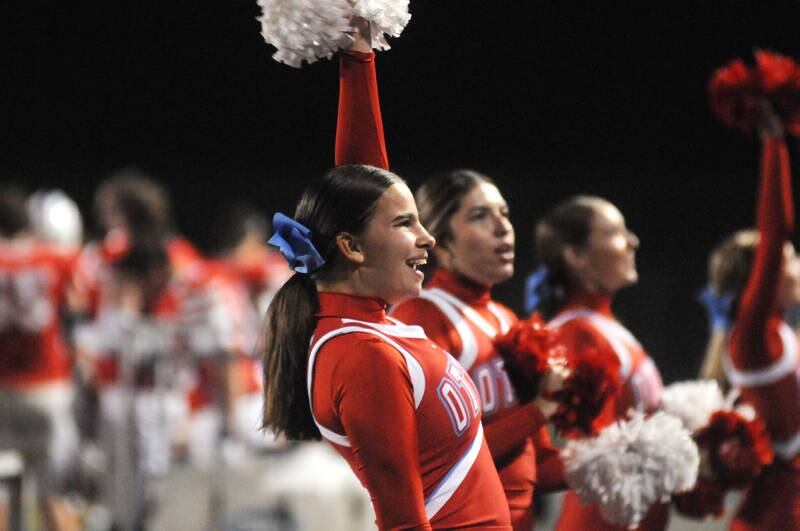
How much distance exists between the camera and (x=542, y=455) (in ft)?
10.1

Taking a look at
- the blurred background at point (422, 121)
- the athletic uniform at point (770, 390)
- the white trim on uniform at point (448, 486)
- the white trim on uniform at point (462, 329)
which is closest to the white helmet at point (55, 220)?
the blurred background at point (422, 121)

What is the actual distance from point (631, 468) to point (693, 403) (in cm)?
54

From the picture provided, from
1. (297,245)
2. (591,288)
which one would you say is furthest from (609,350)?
(297,245)

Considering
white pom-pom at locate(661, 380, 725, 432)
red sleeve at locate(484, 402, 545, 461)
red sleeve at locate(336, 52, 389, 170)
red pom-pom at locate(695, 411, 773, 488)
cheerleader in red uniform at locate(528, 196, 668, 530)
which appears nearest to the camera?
red sleeve at locate(336, 52, 389, 170)

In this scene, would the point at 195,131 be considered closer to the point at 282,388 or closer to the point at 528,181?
the point at 528,181

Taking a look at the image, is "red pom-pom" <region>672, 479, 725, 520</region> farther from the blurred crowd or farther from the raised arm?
the blurred crowd

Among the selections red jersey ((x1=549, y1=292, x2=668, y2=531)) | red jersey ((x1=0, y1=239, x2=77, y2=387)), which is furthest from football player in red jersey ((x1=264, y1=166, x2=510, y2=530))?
red jersey ((x1=0, y1=239, x2=77, y2=387))

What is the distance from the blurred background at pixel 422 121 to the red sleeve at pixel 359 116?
3532 mm

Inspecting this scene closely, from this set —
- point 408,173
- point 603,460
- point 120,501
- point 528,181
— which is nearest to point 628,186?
point 528,181

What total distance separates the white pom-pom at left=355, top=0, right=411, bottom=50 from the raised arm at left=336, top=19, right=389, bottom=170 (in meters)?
0.03

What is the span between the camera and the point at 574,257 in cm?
365

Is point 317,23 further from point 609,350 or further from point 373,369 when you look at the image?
point 609,350

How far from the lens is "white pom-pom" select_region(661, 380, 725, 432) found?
10.8 ft

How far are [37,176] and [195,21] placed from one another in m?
1.68
